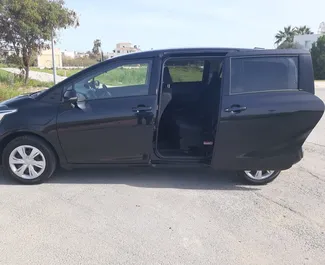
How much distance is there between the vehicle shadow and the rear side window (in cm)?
133

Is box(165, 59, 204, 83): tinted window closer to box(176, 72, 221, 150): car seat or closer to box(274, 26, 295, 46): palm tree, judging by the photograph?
box(176, 72, 221, 150): car seat

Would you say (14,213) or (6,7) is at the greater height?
(6,7)

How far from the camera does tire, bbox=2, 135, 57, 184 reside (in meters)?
4.18

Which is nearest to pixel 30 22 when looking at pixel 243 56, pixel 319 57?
pixel 243 56

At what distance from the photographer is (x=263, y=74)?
4.10 meters

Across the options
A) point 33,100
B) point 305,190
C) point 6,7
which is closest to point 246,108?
point 305,190

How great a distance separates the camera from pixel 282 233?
3.23 metres

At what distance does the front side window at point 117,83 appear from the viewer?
13.8 ft

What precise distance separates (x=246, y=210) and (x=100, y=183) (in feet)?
6.51

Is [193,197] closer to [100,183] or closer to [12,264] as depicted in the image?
[100,183]

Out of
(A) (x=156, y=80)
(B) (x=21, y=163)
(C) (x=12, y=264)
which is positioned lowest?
(C) (x=12, y=264)

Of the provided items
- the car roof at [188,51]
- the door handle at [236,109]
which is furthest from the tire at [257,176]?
the car roof at [188,51]

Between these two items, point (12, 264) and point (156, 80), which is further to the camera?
point (156, 80)

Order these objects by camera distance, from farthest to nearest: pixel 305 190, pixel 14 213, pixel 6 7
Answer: pixel 6 7 → pixel 305 190 → pixel 14 213
